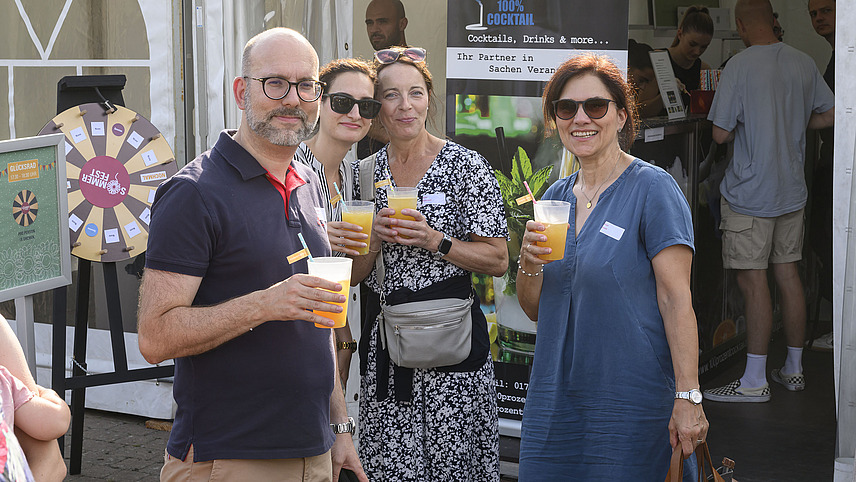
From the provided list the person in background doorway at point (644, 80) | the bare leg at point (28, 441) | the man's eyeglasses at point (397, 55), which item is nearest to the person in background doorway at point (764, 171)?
the person in background doorway at point (644, 80)

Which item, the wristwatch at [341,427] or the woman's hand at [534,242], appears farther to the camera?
the woman's hand at [534,242]

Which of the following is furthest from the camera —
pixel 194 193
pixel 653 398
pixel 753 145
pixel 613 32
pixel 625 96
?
pixel 753 145

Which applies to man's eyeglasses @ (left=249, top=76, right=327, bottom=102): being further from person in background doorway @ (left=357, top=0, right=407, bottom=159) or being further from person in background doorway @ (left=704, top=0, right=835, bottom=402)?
person in background doorway @ (left=704, top=0, right=835, bottom=402)

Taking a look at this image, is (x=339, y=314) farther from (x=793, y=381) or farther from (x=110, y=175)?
(x=793, y=381)

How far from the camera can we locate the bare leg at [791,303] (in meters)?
5.96

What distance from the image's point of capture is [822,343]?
7047 mm

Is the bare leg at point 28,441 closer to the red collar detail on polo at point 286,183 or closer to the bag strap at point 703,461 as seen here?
the red collar detail on polo at point 286,183

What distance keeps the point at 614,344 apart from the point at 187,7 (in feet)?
11.2

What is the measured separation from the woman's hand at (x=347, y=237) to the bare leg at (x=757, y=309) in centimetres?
349

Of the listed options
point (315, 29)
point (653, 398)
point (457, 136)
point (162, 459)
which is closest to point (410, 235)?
point (653, 398)

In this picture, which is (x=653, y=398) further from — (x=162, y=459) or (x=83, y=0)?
(x=83, y=0)

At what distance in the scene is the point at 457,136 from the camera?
16.0 feet

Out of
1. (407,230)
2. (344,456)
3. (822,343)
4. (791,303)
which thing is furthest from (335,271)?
(822,343)

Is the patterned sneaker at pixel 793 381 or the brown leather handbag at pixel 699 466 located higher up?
the brown leather handbag at pixel 699 466
